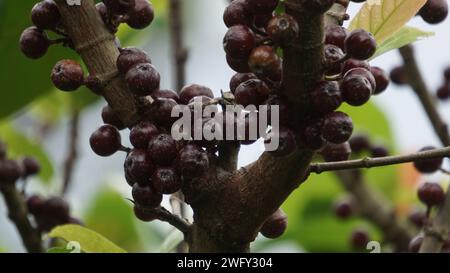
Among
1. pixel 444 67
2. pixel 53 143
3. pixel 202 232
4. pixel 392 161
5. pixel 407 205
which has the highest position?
pixel 392 161

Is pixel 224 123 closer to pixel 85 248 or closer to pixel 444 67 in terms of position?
pixel 85 248

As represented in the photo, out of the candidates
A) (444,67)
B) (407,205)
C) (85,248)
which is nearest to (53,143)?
(407,205)

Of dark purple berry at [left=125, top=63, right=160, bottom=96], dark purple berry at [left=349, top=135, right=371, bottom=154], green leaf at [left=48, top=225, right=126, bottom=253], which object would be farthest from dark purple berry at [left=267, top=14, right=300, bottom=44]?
dark purple berry at [left=349, top=135, right=371, bottom=154]

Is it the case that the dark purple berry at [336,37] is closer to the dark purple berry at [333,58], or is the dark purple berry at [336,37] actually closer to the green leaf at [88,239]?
the dark purple berry at [333,58]

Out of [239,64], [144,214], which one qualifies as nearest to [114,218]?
[144,214]

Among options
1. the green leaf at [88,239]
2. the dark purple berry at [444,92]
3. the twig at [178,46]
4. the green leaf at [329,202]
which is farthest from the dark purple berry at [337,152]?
the green leaf at [329,202]

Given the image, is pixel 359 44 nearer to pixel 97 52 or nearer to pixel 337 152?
pixel 337 152

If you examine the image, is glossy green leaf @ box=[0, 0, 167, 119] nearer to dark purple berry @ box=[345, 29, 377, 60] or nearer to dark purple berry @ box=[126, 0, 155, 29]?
dark purple berry @ box=[126, 0, 155, 29]
